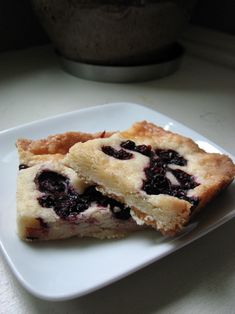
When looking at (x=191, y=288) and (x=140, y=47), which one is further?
(x=140, y=47)

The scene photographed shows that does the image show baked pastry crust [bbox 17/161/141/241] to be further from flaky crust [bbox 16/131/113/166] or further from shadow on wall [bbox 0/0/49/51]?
shadow on wall [bbox 0/0/49/51]

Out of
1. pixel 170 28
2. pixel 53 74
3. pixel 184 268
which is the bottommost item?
pixel 53 74

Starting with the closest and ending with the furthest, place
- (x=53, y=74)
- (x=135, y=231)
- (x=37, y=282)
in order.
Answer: (x=37, y=282) < (x=135, y=231) < (x=53, y=74)

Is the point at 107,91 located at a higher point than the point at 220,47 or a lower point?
lower

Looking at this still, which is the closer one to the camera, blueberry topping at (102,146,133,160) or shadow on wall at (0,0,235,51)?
blueberry topping at (102,146,133,160)

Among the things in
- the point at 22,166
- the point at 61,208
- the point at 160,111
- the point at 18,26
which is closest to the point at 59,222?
the point at 61,208

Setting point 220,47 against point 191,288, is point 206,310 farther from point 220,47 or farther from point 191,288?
point 220,47

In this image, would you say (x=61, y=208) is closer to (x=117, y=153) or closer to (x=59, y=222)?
(x=59, y=222)

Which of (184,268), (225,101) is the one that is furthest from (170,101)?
(184,268)

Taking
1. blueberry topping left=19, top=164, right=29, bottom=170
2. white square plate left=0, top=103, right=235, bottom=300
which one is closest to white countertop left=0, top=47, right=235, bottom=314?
white square plate left=0, top=103, right=235, bottom=300
